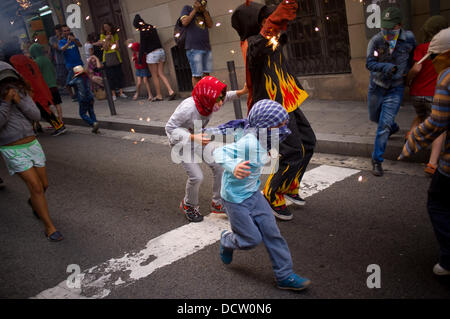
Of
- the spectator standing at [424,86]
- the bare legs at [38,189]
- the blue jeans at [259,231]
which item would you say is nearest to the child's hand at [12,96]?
the bare legs at [38,189]

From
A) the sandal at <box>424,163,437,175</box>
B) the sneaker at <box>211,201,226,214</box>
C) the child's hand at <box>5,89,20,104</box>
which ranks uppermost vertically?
the child's hand at <box>5,89,20,104</box>

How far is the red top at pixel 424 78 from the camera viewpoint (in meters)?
4.77

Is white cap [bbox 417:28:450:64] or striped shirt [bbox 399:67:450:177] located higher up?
white cap [bbox 417:28:450:64]

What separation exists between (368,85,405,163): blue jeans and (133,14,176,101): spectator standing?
7533mm

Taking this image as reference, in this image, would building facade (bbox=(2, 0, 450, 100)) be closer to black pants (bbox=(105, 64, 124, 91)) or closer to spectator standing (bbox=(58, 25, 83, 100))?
black pants (bbox=(105, 64, 124, 91))

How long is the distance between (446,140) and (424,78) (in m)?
2.12

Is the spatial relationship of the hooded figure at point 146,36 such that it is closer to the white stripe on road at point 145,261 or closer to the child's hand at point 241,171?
the white stripe on road at point 145,261

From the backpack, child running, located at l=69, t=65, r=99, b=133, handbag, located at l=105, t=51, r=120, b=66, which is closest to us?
child running, located at l=69, t=65, r=99, b=133

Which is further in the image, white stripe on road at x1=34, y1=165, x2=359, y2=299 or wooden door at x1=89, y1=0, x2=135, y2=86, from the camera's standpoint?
wooden door at x1=89, y1=0, x2=135, y2=86

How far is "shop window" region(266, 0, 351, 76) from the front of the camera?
8.70 metres

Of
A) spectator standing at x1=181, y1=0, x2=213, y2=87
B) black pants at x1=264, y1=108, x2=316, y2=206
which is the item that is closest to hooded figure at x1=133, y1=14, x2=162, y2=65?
spectator standing at x1=181, y1=0, x2=213, y2=87

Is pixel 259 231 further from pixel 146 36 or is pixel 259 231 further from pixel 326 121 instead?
pixel 146 36

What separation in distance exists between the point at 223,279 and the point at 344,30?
6.62 meters
